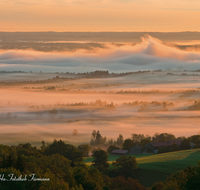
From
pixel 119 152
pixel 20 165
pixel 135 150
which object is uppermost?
pixel 20 165

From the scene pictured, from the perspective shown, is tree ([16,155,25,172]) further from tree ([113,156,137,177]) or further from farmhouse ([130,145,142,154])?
farmhouse ([130,145,142,154])

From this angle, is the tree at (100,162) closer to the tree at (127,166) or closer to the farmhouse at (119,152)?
the tree at (127,166)

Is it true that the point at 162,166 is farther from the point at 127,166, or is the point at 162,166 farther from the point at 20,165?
the point at 20,165

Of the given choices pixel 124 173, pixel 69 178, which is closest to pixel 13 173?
pixel 69 178

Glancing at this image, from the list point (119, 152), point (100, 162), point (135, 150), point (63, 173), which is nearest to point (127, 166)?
point (100, 162)

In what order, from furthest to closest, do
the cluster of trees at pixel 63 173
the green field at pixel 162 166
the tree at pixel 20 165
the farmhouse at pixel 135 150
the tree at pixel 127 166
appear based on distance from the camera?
the farmhouse at pixel 135 150 < the tree at pixel 127 166 < the green field at pixel 162 166 < the tree at pixel 20 165 < the cluster of trees at pixel 63 173

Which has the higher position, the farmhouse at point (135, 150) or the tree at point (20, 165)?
the tree at point (20, 165)

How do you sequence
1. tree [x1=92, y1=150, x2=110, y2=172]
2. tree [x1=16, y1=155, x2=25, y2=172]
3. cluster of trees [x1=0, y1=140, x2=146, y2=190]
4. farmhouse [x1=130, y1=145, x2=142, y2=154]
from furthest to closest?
farmhouse [x1=130, y1=145, x2=142, y2=154]
tree [x1=92, y1=150, x2=110, y2=172]
tree [x1=16, y1=155, x2=25, y2=172]
cluster of trees [x1=0, y1=140, x2=146, y2=190]

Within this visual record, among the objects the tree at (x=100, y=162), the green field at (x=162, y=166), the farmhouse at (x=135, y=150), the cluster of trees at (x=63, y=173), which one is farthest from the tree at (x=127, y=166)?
the farmhouse at (x=135, y=150)

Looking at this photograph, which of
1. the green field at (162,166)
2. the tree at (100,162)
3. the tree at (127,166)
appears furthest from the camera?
the tree at (100,162)

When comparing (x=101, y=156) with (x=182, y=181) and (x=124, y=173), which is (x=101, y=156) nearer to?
(x=124, y=173)

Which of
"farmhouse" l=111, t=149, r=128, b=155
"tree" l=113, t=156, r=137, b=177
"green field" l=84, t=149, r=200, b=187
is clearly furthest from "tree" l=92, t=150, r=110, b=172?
"farmhouse" l=111, t=149, r=128, b=155
